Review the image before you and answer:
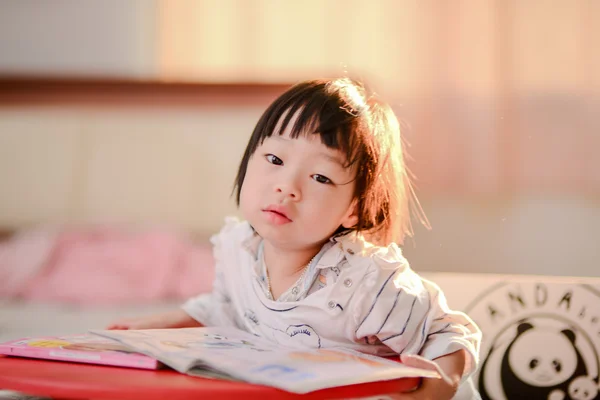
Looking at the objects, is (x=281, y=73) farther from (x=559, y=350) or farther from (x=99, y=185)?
(x=559, y=350)

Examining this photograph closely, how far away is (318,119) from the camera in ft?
2.26

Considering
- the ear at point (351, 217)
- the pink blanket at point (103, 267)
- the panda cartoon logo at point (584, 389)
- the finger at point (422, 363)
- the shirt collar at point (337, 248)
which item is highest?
the ear at point (351, 217)

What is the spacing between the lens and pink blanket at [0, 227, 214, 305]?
1.57m

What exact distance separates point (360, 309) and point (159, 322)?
1.00 feet

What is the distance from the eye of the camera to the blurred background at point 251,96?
1625 millimetres

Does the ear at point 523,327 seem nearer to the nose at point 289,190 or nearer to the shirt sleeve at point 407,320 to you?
the shirt sleeve at point 407,320

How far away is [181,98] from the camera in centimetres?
196

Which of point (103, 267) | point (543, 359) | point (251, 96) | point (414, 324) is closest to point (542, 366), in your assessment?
point (543, 359)

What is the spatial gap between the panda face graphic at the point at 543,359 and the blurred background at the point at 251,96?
2.18 ft

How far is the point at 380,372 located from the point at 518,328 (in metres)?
0.35

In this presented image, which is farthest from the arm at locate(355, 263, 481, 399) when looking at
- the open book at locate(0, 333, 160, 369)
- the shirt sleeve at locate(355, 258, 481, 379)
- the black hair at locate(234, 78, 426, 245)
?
the open book at locate(0, 333, 160, 369)

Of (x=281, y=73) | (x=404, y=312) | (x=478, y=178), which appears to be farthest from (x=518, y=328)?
(x=281, y=73)

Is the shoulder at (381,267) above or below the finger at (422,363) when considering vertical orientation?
above

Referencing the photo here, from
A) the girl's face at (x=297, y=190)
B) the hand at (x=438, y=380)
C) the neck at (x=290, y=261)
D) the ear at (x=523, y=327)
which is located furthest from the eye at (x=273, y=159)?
the ear at (x=523, y=327)
